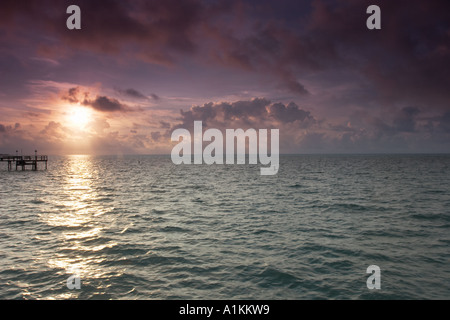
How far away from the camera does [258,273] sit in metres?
15.6

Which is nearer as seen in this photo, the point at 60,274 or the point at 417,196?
the point at 60,274

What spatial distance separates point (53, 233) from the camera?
78.1 feet

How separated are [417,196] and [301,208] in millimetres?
22206

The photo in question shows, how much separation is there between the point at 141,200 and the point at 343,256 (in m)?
31.9

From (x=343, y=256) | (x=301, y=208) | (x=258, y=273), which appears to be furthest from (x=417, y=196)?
(x=258, y=273)

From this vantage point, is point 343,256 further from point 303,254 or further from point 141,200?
point 141,200

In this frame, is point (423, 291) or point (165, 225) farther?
point (165, 225)
